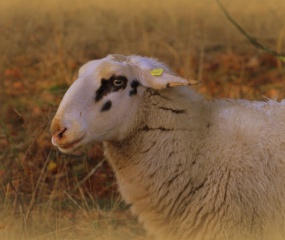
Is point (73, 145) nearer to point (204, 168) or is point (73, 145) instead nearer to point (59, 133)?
point (59, 133)

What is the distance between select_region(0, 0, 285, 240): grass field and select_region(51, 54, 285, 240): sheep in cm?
241

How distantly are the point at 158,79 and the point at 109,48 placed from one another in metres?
8.01

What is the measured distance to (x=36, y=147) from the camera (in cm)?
841

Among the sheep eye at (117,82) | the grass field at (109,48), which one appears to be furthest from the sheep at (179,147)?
the grass field at (109,48)

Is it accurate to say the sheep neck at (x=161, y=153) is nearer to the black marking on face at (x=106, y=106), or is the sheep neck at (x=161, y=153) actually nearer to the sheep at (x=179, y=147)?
the sheep at (x=179, y=147)

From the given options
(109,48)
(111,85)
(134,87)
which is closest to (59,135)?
(111,85)

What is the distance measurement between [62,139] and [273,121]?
150cm

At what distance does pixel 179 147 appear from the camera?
5508 mm

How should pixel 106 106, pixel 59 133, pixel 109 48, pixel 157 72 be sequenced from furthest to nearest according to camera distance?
1. pixel 109 48
2. pixel 157 72
3. pixel 106 106
4. pixel 59 133

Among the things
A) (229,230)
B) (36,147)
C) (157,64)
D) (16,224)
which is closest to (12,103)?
(36,147)

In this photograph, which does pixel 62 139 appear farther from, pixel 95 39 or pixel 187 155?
pixel 95 39

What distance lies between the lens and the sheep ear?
5.46m

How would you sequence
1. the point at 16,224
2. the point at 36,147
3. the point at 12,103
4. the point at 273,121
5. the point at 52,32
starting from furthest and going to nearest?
the point at 52,32 → the point at 12,103 → the point at 36,147 → the point at 16,224 → the point at 273,121

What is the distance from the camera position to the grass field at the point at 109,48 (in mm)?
9117
